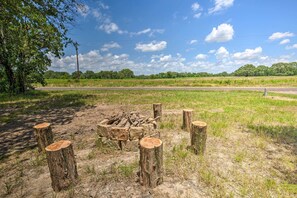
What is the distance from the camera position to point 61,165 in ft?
9.18

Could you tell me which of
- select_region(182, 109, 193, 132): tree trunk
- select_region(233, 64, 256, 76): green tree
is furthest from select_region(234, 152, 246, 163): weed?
select_region(233, 64, 256, 76): green tree

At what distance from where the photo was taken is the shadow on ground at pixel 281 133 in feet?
15.7

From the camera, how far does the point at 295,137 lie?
5.18 meters

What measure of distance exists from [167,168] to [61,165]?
215 cm

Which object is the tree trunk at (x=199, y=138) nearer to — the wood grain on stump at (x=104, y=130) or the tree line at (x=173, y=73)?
the wood grain on stump at (x=104, y=130)

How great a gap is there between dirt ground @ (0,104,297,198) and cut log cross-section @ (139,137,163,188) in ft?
0.44

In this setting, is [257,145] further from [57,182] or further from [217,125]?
[57,182]

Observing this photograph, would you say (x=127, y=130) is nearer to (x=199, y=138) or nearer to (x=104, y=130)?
(x=104, y=130)

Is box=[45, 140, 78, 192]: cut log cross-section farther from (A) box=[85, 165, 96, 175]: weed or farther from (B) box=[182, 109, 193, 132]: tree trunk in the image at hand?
(B) box=[182, 109, 193, 132]: tree trunk

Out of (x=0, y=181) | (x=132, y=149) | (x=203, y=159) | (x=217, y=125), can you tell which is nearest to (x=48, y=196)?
(x=0, y=181)

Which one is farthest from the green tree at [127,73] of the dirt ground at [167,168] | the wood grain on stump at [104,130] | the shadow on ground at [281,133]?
the dirt ground at [167,168]

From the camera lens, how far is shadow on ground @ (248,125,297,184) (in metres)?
4.77

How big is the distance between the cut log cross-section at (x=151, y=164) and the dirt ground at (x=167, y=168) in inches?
5.3

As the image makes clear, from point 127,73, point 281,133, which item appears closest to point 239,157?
point 281,133
